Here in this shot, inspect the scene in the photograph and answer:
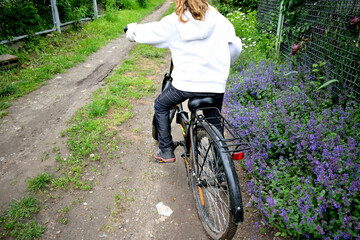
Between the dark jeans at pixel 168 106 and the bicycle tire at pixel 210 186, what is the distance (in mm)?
261

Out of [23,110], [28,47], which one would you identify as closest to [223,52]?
[23,110]

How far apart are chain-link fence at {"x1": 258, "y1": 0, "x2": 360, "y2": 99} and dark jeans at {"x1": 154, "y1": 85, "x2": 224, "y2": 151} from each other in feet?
6.61

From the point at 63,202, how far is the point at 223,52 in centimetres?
236

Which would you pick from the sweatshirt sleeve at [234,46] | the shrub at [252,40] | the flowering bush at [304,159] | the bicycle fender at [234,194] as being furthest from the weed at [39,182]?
the shrub at [252,40]

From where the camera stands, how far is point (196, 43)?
219 centimetres

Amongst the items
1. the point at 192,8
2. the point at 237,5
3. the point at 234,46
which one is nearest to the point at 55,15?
the point at 237,5

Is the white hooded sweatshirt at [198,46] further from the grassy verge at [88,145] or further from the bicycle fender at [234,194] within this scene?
the grassy verge at [88,145]

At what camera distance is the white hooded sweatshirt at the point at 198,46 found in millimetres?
2146

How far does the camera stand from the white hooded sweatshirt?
2.15m

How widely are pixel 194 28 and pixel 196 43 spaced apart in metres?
0.13

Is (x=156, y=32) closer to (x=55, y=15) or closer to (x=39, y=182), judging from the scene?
(x=39, y=182)

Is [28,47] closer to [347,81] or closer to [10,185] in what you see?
[10,185]

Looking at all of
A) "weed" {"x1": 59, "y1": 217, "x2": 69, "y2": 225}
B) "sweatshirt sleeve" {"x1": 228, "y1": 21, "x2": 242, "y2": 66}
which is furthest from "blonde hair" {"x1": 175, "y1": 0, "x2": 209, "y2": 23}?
"weed" {"x1": 59, "y1": 217, "x2": 69, "y2": 225}

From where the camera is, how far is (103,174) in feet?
10.3
